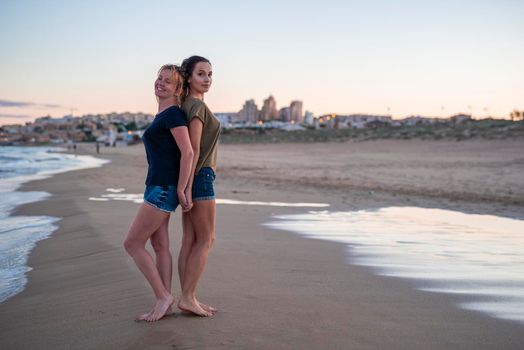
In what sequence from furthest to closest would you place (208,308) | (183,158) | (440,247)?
1. (440,247)
2. (208,308)
3. (183,158)

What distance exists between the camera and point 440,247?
5.73m

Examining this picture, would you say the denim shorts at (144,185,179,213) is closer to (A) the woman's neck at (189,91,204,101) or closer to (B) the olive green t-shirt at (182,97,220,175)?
(B) the olive green t-shirt at (182,97,220,175)

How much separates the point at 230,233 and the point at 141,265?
329cm

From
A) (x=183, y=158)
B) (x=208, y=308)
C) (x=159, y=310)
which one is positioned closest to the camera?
(x=183, y=158)

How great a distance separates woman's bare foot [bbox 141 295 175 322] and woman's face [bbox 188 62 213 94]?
1377mm

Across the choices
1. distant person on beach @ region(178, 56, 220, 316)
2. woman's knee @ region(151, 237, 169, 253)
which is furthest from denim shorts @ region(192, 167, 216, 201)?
woman's knee @ region(151, 237, 169, 253)

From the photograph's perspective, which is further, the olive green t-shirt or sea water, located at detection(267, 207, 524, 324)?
sea water, located at detection(267, 207, 524, 324)

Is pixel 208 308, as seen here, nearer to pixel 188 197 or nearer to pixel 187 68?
pixel 188 197

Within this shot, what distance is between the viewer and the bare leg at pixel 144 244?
3129 millimetres

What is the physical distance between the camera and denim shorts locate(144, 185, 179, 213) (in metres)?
3.10

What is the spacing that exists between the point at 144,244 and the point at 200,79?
44.6 inches

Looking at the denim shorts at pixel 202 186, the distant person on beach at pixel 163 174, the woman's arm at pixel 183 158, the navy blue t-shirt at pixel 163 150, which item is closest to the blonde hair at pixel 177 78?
the distant person on beach at pixel 163 174

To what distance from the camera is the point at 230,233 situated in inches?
255

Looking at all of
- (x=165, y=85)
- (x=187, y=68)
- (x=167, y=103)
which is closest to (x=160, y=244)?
(x=167, y=103)
